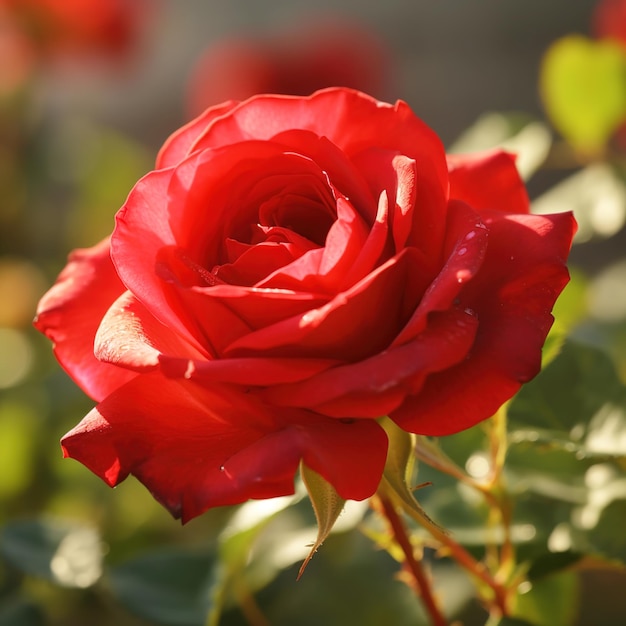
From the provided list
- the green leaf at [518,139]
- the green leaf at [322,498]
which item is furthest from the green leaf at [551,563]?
the green leaf at [518,139]

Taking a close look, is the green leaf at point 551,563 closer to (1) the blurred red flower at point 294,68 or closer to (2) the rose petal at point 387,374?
(2) the rose petal at point 387,374

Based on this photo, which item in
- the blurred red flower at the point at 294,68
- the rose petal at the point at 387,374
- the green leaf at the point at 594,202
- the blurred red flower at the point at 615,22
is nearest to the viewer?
the rose petal at the point at 387,374

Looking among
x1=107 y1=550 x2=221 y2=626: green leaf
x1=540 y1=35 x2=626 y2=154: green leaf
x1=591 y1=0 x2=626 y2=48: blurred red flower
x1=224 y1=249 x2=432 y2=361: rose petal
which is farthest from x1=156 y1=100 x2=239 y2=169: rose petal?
x1=591 y1=0 x2=626 y2=48: blurred red flower

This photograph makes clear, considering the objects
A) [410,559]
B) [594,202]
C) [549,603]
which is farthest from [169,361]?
[594,202]

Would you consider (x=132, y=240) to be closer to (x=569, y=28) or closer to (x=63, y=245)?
(x=63, y=245)

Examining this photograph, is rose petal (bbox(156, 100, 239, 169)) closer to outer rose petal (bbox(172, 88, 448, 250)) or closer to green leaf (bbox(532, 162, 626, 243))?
outer rose petal (bbox(172, 88, 448, 250))

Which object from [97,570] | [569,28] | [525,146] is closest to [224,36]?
[569,28]
